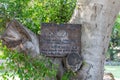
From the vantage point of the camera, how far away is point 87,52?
2.53m

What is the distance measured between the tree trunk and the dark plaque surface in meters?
0.07

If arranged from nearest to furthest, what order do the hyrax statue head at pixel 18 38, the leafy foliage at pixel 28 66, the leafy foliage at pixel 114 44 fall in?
the hyrax statue head at pixel 18 38 → the leafy foliage at pixel 28 66 → the leafy foliage at pixel 114 44

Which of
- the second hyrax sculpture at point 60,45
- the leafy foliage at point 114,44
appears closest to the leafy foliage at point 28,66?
the second hyrax sculpture at point 60,45

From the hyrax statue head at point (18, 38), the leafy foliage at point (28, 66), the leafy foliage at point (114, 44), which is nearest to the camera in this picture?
the hyrax statue head at point (18, 38)

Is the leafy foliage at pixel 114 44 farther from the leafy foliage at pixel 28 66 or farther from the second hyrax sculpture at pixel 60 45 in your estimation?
the leafy foliage at pixel 28 66

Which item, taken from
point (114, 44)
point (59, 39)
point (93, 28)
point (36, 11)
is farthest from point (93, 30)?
point (114, 44)

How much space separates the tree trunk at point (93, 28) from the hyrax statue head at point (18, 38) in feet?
1.41

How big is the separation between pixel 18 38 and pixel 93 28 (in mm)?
612

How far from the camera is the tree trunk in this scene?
2.48 m

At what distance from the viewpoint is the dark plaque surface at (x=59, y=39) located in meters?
2.48

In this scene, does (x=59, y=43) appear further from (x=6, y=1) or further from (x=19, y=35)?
(x=6, y=1)

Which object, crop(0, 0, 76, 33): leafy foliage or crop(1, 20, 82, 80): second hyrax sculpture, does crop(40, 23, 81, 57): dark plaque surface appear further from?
crop(0, 0, 76, 33): leafy foliage

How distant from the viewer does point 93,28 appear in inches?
98.3

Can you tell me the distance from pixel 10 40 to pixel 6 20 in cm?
23
